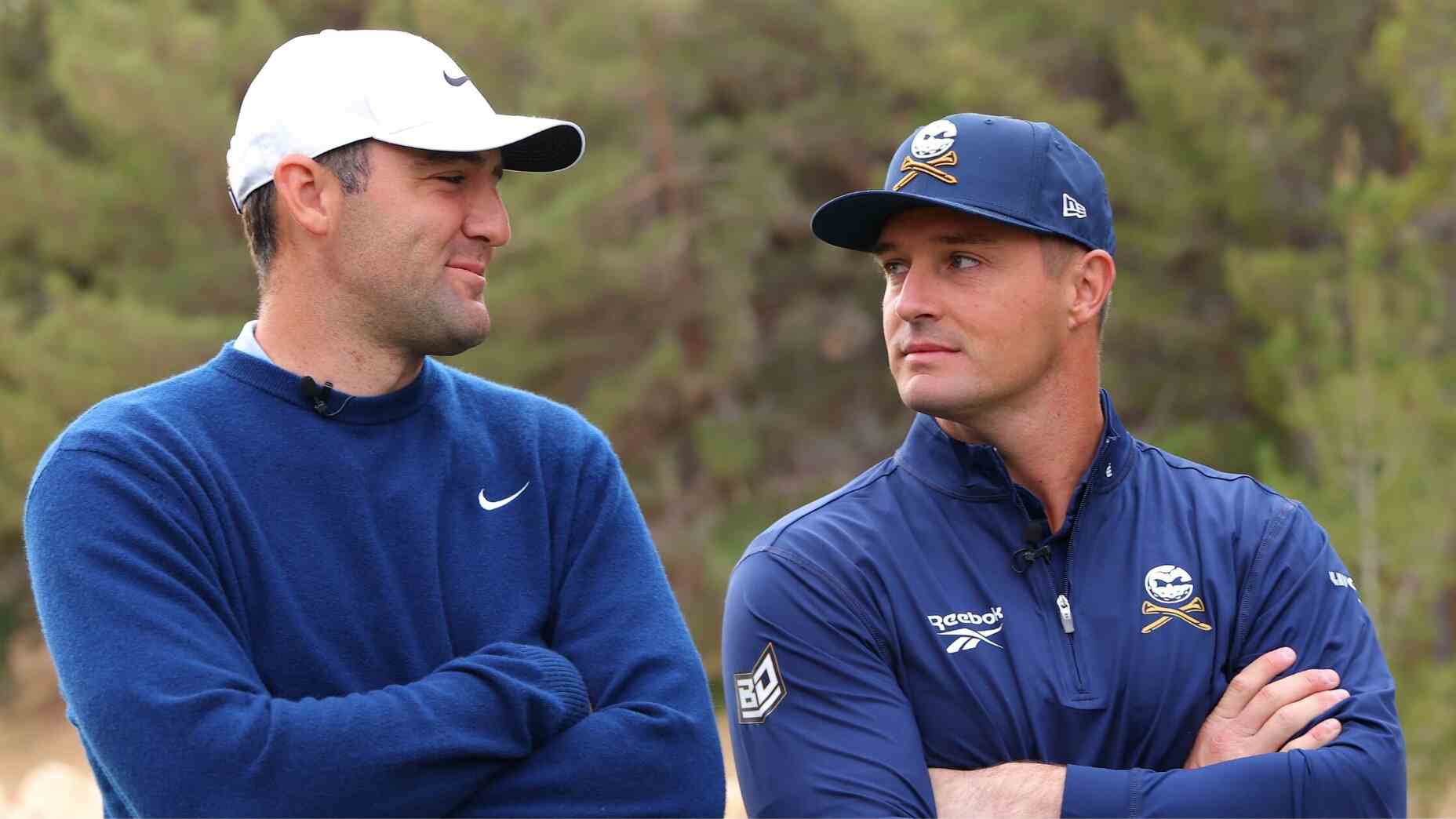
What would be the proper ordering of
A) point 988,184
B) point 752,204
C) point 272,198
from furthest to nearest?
point 752,204 → point 988,184 → point 272,198

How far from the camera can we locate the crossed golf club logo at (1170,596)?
2.94 m

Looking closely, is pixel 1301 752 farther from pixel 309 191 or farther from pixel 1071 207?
pixel 309 191

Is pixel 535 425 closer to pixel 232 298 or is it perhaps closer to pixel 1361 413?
pixel 1361 413

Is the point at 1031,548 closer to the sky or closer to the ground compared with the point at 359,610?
closer to the sky

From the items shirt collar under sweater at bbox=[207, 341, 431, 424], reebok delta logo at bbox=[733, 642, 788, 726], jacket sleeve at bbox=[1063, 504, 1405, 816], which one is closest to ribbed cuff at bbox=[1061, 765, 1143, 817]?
jacket sleeve at bbox=[1063, 504, 1405, 816]

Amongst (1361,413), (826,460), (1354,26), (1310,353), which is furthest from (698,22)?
(1361,413)

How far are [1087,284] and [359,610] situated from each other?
1.50 metres

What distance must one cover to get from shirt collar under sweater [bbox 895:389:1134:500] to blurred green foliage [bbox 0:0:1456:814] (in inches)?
372

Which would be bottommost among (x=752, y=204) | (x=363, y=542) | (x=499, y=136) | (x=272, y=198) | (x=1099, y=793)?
(x=1099, y=793)

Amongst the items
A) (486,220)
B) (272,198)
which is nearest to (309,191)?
(272,198)

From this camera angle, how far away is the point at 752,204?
1812 cm

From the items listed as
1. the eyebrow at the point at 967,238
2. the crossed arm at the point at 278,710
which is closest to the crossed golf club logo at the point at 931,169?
the eyebrow at the point at 967,238

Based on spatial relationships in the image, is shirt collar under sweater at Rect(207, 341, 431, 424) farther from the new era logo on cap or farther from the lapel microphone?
the new era logo on cap

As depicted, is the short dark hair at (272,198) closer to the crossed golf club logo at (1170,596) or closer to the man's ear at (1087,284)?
the man's ear at (1087,284)
